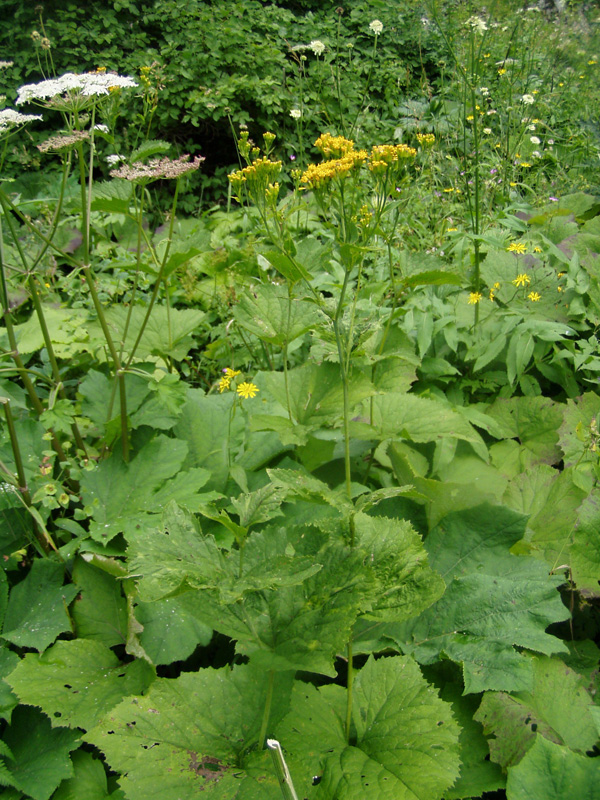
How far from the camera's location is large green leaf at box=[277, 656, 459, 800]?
105 centimetres

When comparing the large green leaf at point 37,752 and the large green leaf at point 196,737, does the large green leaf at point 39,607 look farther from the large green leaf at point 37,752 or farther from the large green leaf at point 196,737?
the large green leaf at point 196,737

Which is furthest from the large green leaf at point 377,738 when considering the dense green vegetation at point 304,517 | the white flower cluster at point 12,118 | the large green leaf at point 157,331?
the white flower cluster at point 12,118

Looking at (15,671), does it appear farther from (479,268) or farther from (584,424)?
(479,268)

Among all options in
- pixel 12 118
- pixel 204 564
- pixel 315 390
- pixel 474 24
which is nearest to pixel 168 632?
pixel 204 564

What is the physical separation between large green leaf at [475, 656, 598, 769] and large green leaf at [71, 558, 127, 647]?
3.12ft

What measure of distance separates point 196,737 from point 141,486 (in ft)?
2.53

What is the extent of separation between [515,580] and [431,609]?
239 millimetres

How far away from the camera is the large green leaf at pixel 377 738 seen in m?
1.05

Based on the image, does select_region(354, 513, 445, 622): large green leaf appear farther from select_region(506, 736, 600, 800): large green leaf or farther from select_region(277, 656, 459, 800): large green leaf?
select_region(506, 736, 600, 800): large green leaf

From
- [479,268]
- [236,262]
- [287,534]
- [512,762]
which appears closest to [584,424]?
[479,268]

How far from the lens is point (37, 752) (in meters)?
1.32

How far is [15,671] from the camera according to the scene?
1.34 meters

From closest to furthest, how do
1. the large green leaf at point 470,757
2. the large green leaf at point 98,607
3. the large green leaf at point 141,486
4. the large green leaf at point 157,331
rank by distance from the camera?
the large green leaf at point 470,757 → the large green leaf at point 98,607 → the large green leaf at point 141,486 → the large green leaf at point 157,331

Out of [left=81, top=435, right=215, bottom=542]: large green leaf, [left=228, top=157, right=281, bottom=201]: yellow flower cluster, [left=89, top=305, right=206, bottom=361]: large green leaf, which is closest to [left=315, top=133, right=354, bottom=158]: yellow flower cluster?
[left=228, top=157, right=281, bottom=201]: yellow flower cluster
